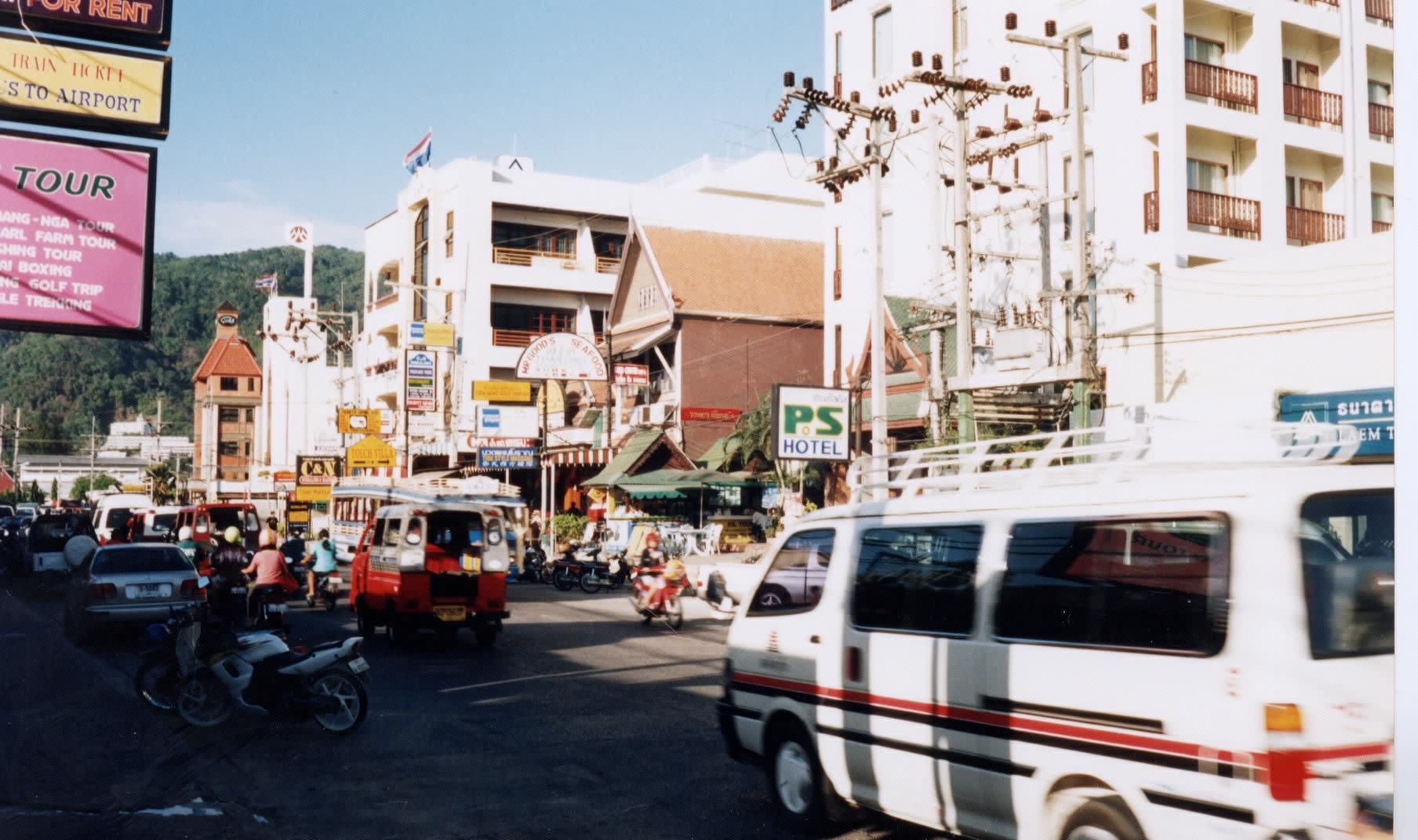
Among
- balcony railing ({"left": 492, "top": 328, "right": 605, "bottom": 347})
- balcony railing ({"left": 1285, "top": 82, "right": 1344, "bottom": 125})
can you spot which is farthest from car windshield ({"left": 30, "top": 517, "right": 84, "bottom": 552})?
balcony railing ({"left": 1285, "top": 82, "right": 1344, "bottom": 125})

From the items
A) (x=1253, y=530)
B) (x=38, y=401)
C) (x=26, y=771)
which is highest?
(x=38, y=401)

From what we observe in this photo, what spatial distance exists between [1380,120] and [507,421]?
3697 cm

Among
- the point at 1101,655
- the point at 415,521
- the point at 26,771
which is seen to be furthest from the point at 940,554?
the point at 415,521

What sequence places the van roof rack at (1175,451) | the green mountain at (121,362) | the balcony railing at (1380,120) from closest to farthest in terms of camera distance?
1. the van roof rack at (1175,451)
2. the green mountain at (121,362)
3. the balcony railing at (1380,120)

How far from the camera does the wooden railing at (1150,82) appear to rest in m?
22.2

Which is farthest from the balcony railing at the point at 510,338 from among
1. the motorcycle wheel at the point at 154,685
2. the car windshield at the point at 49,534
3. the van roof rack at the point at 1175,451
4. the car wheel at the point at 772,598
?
the van roof rack at the point at 1175,451

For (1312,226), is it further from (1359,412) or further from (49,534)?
(49,534)

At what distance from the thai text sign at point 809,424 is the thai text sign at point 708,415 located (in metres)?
16.6

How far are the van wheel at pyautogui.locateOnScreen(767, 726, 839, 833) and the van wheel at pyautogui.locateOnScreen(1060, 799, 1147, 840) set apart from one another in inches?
80.0

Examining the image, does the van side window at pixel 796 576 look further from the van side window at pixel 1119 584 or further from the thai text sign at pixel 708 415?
the thai text sign at pixel 708 415

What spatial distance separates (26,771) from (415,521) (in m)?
8.35

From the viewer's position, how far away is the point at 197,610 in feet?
39.9

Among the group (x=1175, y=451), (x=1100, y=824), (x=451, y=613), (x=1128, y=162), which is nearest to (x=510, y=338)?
(x=1128, y=162)

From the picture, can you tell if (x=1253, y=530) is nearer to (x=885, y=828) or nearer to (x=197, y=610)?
(x=885, y=828)
